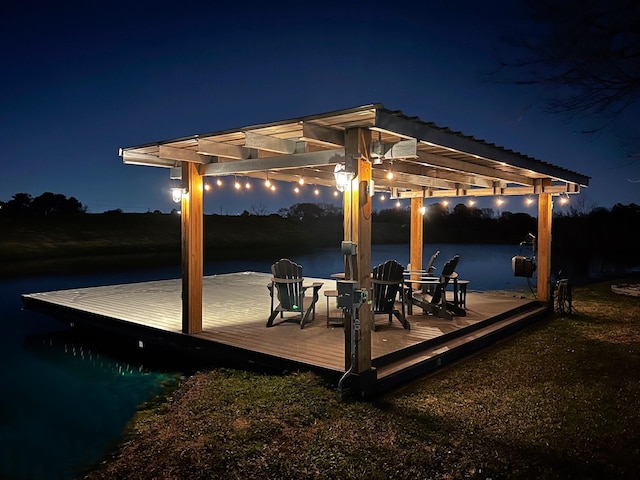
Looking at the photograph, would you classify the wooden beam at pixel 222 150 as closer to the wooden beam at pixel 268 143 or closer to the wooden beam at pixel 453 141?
the wooden beam at pixel 268 143

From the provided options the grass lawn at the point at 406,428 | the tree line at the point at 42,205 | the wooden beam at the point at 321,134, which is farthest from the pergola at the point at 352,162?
the tree line at the point at 42,205

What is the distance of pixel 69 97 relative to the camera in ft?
92.7

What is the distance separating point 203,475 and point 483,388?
8.88ft

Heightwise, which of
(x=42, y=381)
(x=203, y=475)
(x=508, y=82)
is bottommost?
(x=42, y=381)

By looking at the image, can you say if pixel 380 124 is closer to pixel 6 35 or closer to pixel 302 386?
pixel 302 386

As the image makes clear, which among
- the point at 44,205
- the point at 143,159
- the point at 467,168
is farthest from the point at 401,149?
the point at 44,205

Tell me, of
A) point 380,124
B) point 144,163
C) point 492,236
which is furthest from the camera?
point 492,236

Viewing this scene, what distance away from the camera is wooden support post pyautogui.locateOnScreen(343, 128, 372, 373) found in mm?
4055

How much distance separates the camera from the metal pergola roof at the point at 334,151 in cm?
398

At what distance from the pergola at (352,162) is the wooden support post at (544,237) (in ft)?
0.06

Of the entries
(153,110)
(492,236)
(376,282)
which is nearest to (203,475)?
(376,282)

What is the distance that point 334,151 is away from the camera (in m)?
4.50

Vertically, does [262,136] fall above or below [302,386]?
above

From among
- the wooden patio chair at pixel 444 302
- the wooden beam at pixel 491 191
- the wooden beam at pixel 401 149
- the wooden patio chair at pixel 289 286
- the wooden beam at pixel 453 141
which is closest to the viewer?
the wooden beam at pixel 453 141
